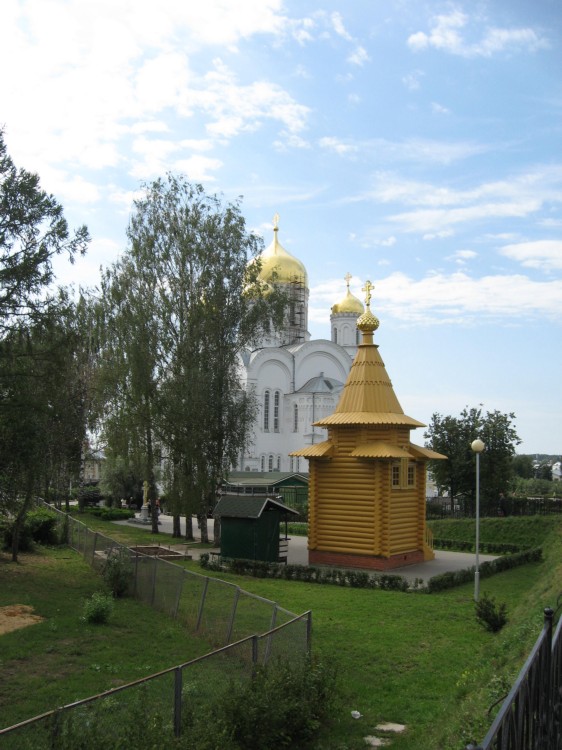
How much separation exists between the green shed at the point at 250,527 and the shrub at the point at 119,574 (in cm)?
555

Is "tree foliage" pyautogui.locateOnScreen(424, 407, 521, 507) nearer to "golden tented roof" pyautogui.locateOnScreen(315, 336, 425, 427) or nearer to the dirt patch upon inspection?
"golden tented roof" pyautogui.locateOnScreen(315, 336, 425, 427)

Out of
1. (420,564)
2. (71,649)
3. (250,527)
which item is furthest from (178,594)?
(420,564)

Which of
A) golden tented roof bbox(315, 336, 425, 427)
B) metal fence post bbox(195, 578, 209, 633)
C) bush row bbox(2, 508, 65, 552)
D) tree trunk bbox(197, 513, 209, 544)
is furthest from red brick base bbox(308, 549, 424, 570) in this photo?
metal fence post bbox(195, 578, 209, 633)

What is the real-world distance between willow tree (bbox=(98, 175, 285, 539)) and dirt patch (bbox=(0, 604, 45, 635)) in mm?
11861

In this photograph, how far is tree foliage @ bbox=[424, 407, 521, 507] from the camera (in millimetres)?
34594

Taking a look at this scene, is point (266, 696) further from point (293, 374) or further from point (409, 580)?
point (293, 374)

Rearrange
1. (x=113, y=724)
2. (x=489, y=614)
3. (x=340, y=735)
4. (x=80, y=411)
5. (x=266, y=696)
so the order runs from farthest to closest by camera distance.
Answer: (x=80, y=411) < (x=489, y=614) < (x=340, y=735) < (x=266, y=696) < (x=113, y=724)

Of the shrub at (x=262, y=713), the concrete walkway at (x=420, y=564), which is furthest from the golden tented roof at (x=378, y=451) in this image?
the shrub at (x=262, y=713)

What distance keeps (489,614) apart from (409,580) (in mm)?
6246

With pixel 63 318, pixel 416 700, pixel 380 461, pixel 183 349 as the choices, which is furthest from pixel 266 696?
pixel 183 349

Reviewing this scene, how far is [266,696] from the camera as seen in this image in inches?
273

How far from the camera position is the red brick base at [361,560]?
20.1 metres

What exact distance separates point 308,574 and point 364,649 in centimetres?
727

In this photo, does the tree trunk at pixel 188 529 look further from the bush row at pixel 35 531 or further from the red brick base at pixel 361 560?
the red brick base at pixel 361 560
